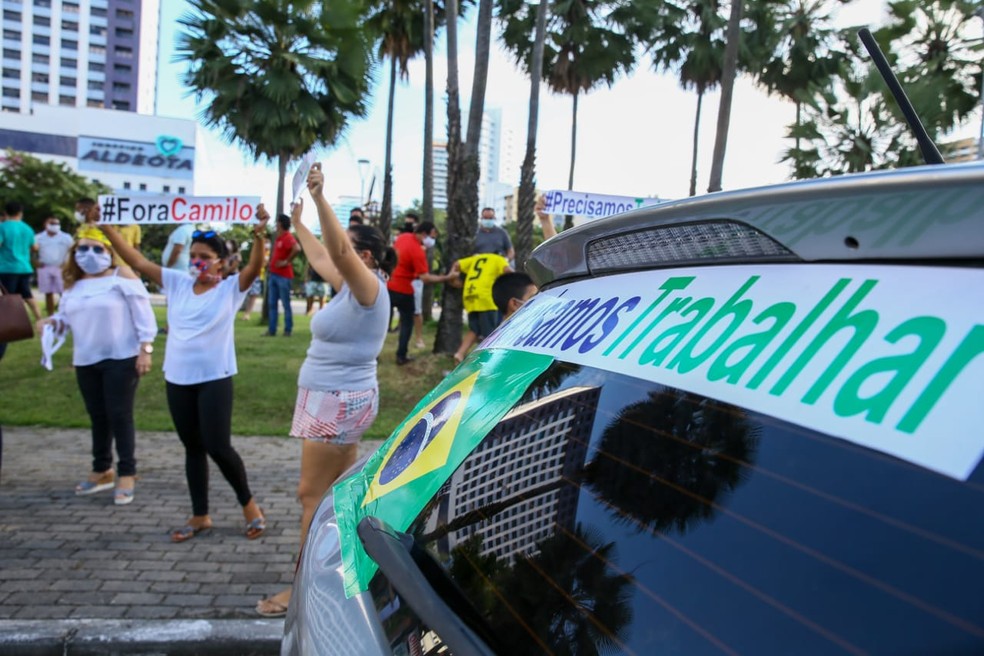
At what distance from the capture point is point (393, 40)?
2203 cm

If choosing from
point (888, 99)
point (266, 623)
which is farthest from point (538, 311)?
point (888, 99)

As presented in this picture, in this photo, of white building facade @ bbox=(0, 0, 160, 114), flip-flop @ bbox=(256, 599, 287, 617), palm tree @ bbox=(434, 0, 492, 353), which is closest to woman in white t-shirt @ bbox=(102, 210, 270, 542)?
flip-flop @ bbox=(256, 599, 287, 617)

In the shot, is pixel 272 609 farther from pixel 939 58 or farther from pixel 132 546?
pixel 939 58

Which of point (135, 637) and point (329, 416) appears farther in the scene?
point (329, 416)

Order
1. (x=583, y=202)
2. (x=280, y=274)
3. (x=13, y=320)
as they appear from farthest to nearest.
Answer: (x=280, y=274)
(x=583, y=202)
(x=13, y=320)

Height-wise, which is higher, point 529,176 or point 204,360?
point 529,176

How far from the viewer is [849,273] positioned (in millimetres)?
939

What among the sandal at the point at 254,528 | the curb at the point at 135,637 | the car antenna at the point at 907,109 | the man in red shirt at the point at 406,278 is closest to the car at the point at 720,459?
the car antenna at the point at 907,109

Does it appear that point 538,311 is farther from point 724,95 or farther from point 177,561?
point 724,95

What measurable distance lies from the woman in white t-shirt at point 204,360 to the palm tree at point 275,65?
41.0 ft

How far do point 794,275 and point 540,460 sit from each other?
21.7 inches

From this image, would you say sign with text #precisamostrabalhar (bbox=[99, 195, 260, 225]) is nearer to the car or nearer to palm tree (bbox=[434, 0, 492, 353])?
the car

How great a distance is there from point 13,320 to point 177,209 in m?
1.34

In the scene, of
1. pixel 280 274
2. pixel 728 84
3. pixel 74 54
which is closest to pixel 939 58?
pixel 728 84
